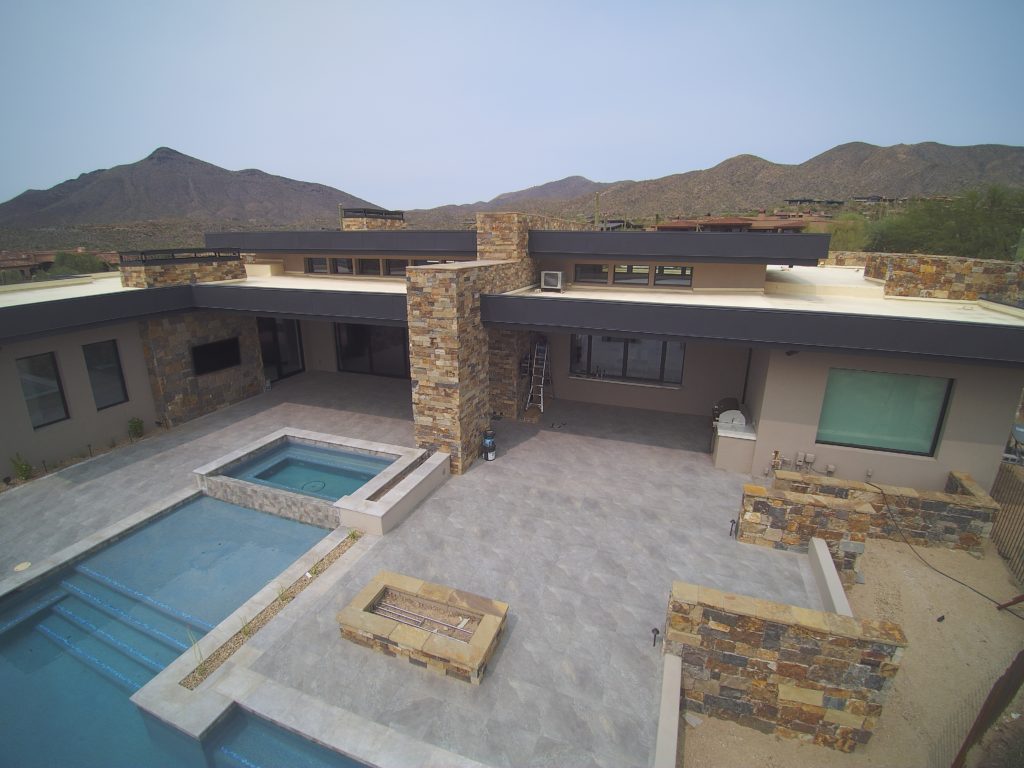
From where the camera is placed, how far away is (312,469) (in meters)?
12.9

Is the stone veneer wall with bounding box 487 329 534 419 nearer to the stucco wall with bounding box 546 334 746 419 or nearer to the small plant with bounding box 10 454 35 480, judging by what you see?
the stucco wall with bounding box 546 334 746 419

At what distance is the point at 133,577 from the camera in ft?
28.8

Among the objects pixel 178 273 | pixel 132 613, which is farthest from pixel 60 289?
pixel 132 613

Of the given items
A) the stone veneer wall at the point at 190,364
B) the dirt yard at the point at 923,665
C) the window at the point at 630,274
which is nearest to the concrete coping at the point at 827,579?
the dirt yard at the point at 923,665

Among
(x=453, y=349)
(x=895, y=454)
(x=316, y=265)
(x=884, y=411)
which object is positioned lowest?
(x=895, y=454)

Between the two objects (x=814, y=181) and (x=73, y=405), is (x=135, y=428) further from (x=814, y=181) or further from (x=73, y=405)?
(x=814, y=181)

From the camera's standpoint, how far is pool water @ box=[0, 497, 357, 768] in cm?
598

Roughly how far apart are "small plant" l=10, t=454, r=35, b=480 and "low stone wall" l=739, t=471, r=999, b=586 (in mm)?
16349

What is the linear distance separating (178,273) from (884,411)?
1968cm

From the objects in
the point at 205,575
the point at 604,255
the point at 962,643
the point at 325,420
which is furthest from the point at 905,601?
the point at 325,420

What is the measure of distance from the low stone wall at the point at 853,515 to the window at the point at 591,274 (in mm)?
8022

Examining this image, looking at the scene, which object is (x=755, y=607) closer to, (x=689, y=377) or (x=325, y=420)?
(x=689, y=377)

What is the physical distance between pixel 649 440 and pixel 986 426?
7215mm

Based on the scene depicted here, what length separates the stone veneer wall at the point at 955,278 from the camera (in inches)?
490
